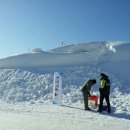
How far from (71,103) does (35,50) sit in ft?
35.3

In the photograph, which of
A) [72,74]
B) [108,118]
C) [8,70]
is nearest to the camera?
[108,118]

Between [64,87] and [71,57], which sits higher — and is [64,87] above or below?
below

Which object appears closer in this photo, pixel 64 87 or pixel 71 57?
pixel 64 87

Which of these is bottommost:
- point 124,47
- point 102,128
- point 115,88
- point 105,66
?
point 102,128

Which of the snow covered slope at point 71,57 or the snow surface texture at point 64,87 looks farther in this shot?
the snow covered slope at point 71,57

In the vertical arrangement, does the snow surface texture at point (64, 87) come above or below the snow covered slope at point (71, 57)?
below

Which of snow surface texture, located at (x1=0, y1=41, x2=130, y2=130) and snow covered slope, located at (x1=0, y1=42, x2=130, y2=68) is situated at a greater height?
snow covered slope, located at (x1=0, y1=42, x2=130, y2=68)

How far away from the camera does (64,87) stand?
19.8 metres

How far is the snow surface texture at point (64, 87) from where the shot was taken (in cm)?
1137

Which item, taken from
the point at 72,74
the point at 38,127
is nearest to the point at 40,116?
the point at 38,127

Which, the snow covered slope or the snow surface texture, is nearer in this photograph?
the snow surface texture

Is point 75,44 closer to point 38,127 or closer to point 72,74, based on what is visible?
point 72,74

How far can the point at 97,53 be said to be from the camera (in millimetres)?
24672

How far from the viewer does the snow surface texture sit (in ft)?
37.3
